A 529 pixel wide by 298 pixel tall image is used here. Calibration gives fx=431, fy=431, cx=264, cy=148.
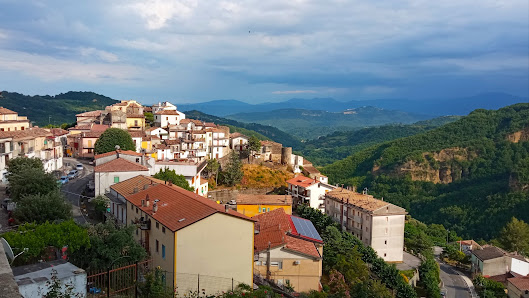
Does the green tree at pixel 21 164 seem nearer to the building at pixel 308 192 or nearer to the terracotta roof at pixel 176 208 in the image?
the terracotta roof at pixel 176 208

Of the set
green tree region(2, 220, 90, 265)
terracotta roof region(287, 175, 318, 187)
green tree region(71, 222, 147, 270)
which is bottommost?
terracotta roof region(287, 175, 318, 187)

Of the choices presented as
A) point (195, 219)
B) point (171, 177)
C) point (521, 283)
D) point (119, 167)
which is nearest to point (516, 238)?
point (521, 283)

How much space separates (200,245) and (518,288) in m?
39.0

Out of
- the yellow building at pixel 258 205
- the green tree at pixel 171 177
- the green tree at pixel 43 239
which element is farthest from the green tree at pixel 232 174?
the green tree at pixel 43 239

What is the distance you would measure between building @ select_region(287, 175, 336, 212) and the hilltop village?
14 cm

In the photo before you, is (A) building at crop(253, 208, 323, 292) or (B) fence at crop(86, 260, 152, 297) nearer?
(B) fence at crop(86, 260, 152, 297)

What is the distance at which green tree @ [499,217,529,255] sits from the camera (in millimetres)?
66812

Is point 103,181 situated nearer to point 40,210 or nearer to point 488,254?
point 40,210

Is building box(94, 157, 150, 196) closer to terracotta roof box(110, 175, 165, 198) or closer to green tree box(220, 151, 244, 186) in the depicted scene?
terracotta roof box(110, 175, 165, 198)

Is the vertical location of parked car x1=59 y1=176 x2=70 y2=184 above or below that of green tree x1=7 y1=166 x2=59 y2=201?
below

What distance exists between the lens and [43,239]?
50.8 feet

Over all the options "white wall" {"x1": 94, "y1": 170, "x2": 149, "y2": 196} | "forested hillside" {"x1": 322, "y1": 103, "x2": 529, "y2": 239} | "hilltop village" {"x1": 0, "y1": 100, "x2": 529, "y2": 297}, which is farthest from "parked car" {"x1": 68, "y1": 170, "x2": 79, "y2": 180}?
"forested hillside" {"x1": 322, "y1": 103, "x2": 529, "y2": 239}

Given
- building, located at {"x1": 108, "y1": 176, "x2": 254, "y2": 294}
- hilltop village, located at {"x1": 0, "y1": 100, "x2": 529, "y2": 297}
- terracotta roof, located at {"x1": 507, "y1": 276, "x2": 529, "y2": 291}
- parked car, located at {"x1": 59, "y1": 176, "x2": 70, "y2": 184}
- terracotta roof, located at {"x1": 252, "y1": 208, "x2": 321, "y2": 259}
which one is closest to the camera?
hilltop village, located at {"x1": 0, "y1": 100, "x2": 529, "y2": 297}

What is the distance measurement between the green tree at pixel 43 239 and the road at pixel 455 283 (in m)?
37.2
